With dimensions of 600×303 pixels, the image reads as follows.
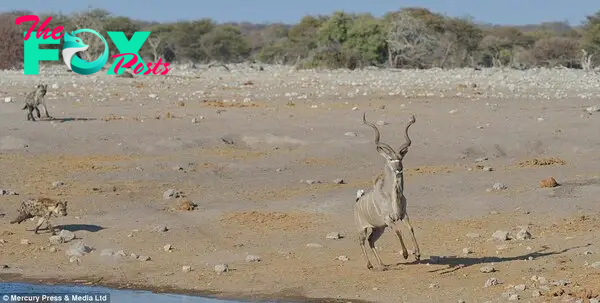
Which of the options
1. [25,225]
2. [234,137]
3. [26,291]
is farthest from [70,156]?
[26,291]

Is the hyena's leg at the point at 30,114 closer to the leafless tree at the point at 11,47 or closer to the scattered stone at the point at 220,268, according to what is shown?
the scattered stone at the point at 220,268

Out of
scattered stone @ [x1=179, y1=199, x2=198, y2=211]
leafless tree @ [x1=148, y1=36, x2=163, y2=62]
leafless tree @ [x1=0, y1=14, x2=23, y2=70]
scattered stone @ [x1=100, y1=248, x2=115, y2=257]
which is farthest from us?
leafless tree @ [x1=148, y1=36, x2=163, y2=62]

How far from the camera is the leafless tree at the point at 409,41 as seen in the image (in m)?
46.3

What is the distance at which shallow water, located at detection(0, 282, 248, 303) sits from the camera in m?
11.5

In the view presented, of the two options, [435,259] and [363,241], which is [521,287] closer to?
[435,259]

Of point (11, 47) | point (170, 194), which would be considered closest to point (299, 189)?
point (170, 194)

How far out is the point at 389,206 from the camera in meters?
11.5

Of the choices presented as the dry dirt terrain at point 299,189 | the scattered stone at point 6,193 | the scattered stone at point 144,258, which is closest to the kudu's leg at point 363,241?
the dry dirt terrain at point 299,189

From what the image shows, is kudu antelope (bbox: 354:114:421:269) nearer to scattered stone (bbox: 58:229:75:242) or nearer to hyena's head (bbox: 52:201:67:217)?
scattered stone (bbox: 58:229:75:242)

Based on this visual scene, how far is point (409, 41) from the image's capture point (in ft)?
158

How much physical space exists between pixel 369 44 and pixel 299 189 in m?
29.4

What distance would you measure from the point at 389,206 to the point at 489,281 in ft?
3.88

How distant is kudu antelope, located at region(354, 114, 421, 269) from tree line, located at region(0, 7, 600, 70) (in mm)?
31769

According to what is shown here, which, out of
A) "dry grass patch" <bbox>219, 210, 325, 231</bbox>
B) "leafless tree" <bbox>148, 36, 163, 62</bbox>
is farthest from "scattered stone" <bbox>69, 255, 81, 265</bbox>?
"leafless tree" <bbox>148, 36, 163, 62</bbox>
